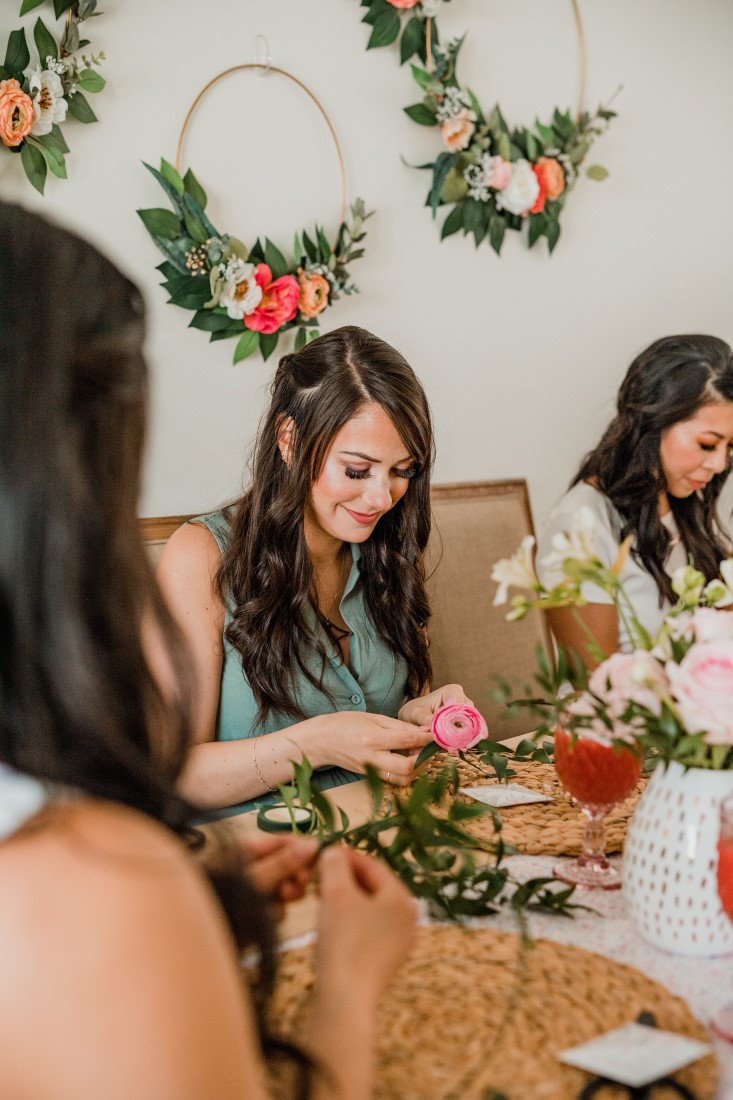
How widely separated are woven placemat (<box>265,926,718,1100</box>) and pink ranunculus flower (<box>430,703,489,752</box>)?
44 centimetres

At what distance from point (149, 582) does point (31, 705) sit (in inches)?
4.3

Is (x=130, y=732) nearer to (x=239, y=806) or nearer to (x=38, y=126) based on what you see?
(x=239, y=806)

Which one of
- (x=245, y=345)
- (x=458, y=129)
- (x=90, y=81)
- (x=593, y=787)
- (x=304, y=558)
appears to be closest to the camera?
(x=593, y=787)

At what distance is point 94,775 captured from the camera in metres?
0.64

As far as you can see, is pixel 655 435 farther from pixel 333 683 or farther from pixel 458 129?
pixel 333 683

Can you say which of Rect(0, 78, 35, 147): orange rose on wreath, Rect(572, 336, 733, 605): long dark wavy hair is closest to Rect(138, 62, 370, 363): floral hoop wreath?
Rect(0, 78, 35, 147): orange rose on wreath

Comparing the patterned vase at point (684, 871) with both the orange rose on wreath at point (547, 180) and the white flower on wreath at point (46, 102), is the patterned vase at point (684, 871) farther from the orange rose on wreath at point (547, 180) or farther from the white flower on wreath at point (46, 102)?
the orange rose on wreath at point (547, 180)

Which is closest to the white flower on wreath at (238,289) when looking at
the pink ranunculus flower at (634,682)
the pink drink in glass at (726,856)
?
the pink ranunculus flower at (634,682)

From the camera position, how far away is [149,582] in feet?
2.26

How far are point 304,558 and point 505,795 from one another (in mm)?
629

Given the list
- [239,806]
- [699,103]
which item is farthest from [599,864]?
[699,103]

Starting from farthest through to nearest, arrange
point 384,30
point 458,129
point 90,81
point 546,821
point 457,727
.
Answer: point 458,129, point 384,30, point 90,81, point 457,727, point 546,821

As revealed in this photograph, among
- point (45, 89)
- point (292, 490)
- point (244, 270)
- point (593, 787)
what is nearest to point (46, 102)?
point (45, 89)

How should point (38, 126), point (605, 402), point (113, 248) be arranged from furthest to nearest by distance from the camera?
point (605, 402)
point (113, 248)
point (38, 126)
